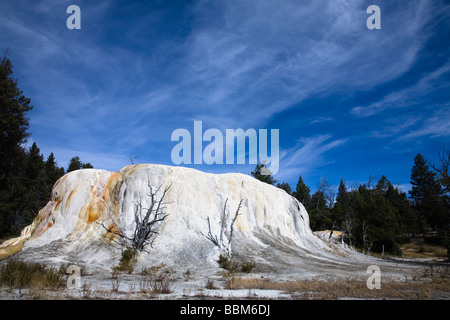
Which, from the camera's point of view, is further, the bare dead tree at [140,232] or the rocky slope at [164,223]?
the bare dead tree at [140,232]

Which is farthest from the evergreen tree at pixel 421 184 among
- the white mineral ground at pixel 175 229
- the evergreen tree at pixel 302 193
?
the white mineral ground at pixel 175 229

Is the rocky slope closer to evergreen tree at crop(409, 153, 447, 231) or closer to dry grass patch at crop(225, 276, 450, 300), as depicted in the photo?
dry grass patch at crop(225, 276, 450, 300)

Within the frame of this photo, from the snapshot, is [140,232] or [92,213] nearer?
[140,232]

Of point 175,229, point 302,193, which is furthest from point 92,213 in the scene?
point 302,193

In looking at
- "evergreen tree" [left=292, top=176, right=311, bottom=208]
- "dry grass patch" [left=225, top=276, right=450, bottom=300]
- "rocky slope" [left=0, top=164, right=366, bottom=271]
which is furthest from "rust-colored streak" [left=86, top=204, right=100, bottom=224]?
"evergreen tree" [left=292, top=176, right=311, bottom=208]

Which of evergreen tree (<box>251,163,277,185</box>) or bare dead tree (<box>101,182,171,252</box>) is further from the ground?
evergreen tree (<box>251,163,277,185</box>)

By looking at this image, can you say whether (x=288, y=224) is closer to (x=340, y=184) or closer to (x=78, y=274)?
(x=78, y=274)

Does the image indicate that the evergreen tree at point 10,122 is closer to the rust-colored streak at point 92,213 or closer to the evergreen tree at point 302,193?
the rust-colored streak at point 92,213

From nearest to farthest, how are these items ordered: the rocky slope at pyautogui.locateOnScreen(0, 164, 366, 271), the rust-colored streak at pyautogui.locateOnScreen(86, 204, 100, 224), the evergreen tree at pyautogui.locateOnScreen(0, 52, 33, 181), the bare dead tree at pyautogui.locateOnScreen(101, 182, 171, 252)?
the rocky slope at pyautogui.locateOnScreen(0, 164, 366, 271) → the bare dead tree at pyautogui.locateOnScreen(101, 182, 171, 252) → the rust-colored streak at pyautogui.locateOnScreen(86, 204, 100, 224) → the evergreen tree at pyautogui.locateOnScreen(0, 52, 33, 181)

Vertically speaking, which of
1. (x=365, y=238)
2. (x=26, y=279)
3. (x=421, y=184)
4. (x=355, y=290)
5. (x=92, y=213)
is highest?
(x=421, y=184)

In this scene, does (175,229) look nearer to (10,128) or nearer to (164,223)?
(164,223)

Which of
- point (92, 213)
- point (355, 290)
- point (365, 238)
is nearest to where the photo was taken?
point (355, 290)

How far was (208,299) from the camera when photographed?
9.17 m
